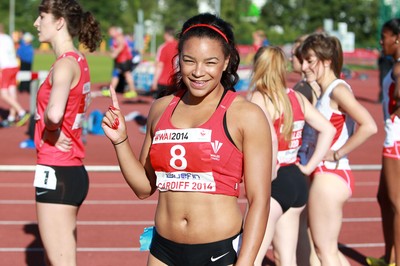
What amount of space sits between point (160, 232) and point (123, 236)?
432 centimetres

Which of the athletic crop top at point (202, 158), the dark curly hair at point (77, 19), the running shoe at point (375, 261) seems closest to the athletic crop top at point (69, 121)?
the dark curly hair at point (77, 19)

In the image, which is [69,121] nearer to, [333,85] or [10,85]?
[333,85]

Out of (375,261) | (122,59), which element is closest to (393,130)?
(375,261)

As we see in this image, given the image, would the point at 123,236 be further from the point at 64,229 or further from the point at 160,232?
the point at 160,232

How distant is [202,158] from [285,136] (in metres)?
2.01

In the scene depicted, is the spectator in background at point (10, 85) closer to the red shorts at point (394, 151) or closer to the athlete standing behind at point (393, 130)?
the athlete standing behind at point (393, 130)

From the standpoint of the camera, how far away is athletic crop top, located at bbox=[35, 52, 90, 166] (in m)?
5.11

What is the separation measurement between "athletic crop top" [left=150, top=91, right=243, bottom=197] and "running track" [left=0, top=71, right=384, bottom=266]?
11.6 ft

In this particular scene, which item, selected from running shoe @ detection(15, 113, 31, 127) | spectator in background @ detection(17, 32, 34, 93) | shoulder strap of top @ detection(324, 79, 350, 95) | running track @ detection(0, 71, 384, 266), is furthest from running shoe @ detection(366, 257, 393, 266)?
spectator in background @ detection(17, 32, 34, 93)

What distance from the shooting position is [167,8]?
89.4 metres

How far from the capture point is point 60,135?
5.12m

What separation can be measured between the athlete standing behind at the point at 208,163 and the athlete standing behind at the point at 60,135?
1.28m

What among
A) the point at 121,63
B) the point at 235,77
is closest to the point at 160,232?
the point at 235,77

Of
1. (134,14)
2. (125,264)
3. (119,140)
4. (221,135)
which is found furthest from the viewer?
(134,14)
